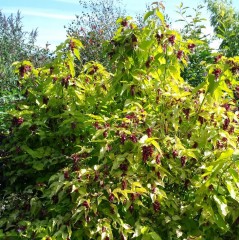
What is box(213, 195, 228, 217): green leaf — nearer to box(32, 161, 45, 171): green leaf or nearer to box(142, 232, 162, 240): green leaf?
box(142, 232, 162, 240): green leaf

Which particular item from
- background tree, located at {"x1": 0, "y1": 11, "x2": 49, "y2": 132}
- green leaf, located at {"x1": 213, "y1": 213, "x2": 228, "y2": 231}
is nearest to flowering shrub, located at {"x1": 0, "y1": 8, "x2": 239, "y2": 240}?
green leaf, located at {"x1": 213, "y1": 213, "x2": 228, "y2": 231}

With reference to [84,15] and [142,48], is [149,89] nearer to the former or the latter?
[142,48]

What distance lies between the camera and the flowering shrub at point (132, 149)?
2.68 m

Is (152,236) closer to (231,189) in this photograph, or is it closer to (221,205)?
(221,205)

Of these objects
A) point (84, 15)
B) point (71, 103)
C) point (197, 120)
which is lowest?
point (71, 103)

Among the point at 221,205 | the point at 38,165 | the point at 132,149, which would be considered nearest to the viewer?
the point at 221,205

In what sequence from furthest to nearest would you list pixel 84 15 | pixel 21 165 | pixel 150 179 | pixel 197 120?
pixel 84 15
pixel 21 165
pixel 197 120
pixel 150 179

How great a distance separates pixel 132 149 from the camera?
9.16ft

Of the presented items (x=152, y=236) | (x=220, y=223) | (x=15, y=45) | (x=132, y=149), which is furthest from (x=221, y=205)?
(x=15, y=45)

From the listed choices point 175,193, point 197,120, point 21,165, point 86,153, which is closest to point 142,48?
point 197,120

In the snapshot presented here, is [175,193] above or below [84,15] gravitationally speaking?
below

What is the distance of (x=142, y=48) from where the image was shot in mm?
3041

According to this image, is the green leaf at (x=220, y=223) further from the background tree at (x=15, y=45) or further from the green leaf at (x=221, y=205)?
the background tree at (x=15, y=45)

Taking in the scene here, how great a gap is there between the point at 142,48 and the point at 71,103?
76cm
